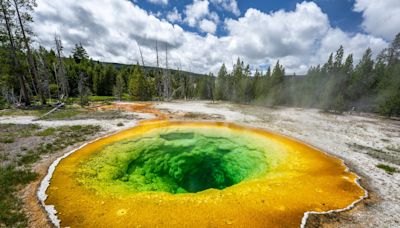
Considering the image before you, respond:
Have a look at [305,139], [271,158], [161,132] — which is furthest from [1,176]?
[305,139]

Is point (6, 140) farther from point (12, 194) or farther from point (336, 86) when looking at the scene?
point (336, 86)

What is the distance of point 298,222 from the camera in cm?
514

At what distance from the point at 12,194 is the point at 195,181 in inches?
328

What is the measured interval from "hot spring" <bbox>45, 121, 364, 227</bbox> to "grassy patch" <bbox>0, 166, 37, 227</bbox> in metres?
0.79

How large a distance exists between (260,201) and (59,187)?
7580mm

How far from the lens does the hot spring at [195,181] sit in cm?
530

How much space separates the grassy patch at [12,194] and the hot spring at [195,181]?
2.58 feet

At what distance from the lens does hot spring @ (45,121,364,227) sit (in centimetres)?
530

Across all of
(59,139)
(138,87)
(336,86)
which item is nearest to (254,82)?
(336,86)

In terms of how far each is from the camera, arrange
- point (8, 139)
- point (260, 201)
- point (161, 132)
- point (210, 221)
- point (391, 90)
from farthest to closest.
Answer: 1. point (391, 90)
2. point (161, 132)
3. point (8, 139)
4. point (260, 201)
5. point (210, 221)

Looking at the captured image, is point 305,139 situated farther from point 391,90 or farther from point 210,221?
point 391,90

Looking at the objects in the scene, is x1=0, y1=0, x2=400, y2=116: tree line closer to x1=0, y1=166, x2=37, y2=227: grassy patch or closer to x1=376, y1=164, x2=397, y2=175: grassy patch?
x1=0, y1=166, x2=37, y2=227: grassy patch

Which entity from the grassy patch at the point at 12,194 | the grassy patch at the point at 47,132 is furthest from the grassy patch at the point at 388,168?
the grassy patch at the point at 47,132

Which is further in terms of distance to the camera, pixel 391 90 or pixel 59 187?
pixel 391 90
